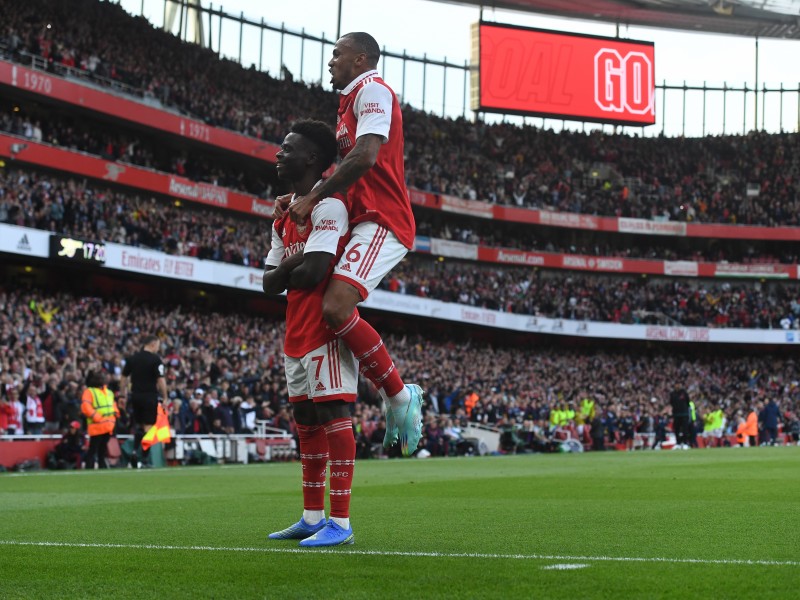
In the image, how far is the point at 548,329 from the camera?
2090 inches

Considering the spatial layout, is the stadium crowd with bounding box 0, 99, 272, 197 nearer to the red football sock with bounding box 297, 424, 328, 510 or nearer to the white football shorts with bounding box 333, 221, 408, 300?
the red football sock with bounding box 297, 424, 328, 510

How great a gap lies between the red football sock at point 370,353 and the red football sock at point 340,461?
281 millimetres

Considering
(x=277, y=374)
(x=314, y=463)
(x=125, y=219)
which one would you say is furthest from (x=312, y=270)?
(x=125, y=219)

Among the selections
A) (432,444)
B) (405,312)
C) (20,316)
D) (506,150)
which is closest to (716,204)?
(506,150)

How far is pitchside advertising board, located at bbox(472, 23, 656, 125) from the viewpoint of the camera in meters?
51.0

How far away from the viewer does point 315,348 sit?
577 centimetres

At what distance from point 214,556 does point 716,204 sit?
60405 millimetres

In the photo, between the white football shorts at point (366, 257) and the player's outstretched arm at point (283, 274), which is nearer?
the white football shorts at point (366, 257)

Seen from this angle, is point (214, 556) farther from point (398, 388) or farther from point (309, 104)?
point (309, 104)

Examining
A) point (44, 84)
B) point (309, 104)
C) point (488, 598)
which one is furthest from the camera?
point (309, 104)

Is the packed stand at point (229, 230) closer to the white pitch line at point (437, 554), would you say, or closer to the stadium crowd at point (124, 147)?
the stadium crowd at point (124, 147)

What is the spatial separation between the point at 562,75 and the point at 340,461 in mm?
48743

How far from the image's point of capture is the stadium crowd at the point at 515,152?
42219mm

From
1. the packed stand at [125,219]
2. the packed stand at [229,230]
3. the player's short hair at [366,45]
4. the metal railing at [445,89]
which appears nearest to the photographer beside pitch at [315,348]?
the player's short hair at [366,45]
